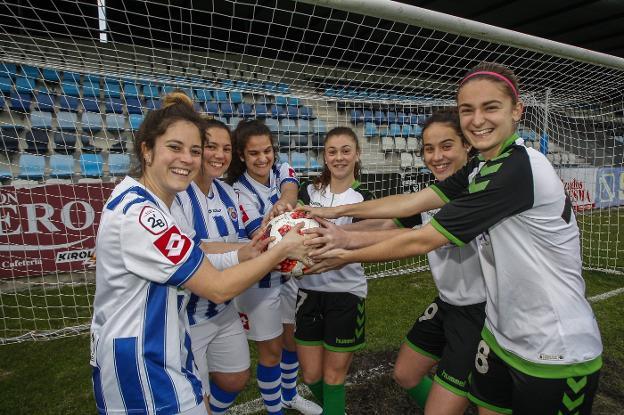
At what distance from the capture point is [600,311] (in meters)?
4.73

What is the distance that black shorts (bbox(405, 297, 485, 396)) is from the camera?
2.04m

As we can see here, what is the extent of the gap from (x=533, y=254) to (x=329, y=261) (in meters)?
0.93

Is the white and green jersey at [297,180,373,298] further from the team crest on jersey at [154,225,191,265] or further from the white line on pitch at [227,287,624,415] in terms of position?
the team crest on jersey at [154,225,191,265]

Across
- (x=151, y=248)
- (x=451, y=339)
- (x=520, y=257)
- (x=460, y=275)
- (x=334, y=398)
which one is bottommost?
(x=334, y=398)

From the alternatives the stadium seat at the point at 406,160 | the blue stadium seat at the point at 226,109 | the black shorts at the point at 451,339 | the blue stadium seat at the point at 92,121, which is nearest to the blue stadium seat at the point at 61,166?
the blue stadium seat at the point at 92,121

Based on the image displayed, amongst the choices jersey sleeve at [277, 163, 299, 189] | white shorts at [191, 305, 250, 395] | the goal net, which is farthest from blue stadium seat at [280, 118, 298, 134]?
white shorts at [191, 305, 250, 395]

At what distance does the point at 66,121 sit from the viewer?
23.1 ft

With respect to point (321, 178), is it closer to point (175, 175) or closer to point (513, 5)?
point (175, 175)

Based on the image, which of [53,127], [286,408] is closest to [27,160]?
[53,127]

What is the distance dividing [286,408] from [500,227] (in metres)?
2.15

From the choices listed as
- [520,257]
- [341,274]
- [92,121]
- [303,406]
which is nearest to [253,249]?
[341,274]

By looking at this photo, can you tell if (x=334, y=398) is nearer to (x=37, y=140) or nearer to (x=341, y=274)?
(x=341, y=274)

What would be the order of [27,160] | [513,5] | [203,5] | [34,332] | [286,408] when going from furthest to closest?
[513,5], [203,5], [27,160], [34,332], [286,408]

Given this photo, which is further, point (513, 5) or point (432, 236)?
point (513, 5)
